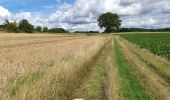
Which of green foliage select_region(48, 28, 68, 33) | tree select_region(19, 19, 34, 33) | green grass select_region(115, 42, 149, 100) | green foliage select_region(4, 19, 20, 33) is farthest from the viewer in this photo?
green foliage select_region(48, 28, 68, 33)

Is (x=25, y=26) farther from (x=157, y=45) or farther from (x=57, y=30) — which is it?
(x=157, y=45)

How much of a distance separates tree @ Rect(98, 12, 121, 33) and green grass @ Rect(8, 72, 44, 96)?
130m

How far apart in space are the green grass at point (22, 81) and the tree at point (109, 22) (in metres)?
130

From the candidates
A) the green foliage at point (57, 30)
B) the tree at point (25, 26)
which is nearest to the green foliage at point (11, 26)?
the tree at point (25, 26)

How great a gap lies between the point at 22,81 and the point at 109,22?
132 metres

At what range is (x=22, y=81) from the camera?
27.4ft

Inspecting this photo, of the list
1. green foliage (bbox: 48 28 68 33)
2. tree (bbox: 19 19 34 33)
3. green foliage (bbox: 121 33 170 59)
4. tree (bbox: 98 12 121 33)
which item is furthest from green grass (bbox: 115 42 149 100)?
green foliage (bbox: 48 28 68 33)

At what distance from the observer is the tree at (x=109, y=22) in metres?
139

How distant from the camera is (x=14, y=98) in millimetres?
6934

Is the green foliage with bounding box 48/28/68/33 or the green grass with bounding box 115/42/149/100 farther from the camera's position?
the green foliage with bounding box 48/28/68/33

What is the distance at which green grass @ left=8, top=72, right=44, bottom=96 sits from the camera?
7488 mm

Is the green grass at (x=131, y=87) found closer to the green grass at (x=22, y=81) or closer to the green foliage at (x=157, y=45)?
the green grass at (x=22, y=81)

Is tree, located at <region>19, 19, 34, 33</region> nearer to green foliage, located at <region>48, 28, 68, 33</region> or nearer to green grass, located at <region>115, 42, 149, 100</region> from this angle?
green foliage, located at <region>48, 28, 68, 33</region>

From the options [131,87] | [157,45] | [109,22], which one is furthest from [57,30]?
[131,87]
